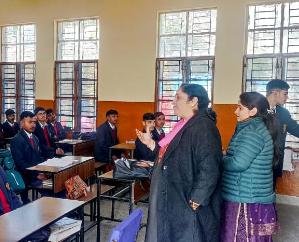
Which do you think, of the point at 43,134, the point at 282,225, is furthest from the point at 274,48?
the point at 43,134

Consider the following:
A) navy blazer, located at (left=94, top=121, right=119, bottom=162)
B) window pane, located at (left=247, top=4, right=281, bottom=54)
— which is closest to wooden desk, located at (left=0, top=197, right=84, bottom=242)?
navy blazer, located at (left=94, top=121, right=119, bottom=162)

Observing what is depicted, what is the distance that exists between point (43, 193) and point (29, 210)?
1395 millimetres

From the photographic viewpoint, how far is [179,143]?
6.91 ft

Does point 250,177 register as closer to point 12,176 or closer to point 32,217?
point 32,217

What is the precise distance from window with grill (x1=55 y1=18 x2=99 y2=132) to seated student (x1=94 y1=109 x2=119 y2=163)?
3.20ft

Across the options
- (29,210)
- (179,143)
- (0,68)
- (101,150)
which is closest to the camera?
(179,143)

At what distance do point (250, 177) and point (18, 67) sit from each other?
6.51 m

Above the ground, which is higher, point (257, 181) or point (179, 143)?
point (179, 143)

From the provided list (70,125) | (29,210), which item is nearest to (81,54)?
(70,125)

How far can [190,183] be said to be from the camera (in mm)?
2092

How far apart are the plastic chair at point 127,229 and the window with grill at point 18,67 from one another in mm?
6206

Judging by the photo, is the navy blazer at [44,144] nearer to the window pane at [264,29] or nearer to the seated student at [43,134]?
the seated student at [43,134]

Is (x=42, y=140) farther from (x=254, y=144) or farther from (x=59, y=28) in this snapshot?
(x=254, y=144)

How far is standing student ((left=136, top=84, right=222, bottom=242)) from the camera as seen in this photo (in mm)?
2057
